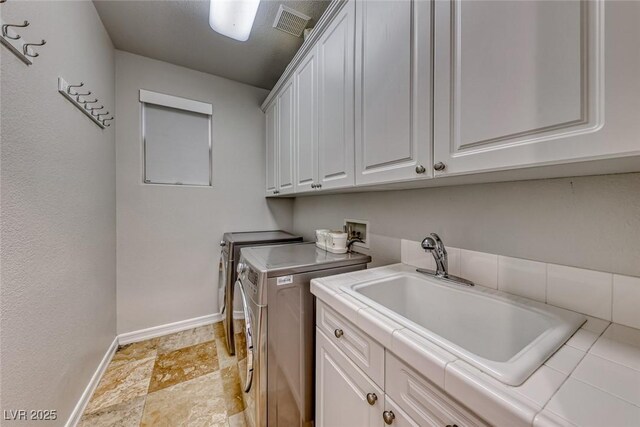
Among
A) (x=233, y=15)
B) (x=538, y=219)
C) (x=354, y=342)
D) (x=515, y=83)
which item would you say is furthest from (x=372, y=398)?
(x=233, y=15)

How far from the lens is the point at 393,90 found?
950mm

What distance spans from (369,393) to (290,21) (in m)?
2.25

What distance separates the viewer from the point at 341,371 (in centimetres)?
88

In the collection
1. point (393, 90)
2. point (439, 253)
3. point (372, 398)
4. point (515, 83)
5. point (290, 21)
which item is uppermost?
point (290, 21)

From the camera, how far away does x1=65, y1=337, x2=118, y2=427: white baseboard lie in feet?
4.28

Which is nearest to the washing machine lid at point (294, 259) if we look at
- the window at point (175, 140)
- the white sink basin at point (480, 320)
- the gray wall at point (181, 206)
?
the white sink basin at point (480, 320)

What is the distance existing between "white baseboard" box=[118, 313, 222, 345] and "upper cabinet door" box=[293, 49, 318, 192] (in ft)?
5.88

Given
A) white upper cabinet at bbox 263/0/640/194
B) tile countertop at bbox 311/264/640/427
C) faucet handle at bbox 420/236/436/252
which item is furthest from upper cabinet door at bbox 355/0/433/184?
tile countertop at bbox 311/264/640/427

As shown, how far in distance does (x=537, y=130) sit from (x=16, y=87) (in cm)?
183

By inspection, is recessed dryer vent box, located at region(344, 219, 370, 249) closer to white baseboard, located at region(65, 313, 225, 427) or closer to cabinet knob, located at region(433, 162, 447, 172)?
cabinet knob, located at region(433, 162, 447, 172)

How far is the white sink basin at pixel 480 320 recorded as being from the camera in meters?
0.53

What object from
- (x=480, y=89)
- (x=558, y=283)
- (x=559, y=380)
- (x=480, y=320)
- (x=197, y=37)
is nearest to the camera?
(x=559, y=380)

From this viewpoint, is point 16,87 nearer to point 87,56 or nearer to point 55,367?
point 87,56

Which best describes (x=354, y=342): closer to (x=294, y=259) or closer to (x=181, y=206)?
(x=294, y=259)
